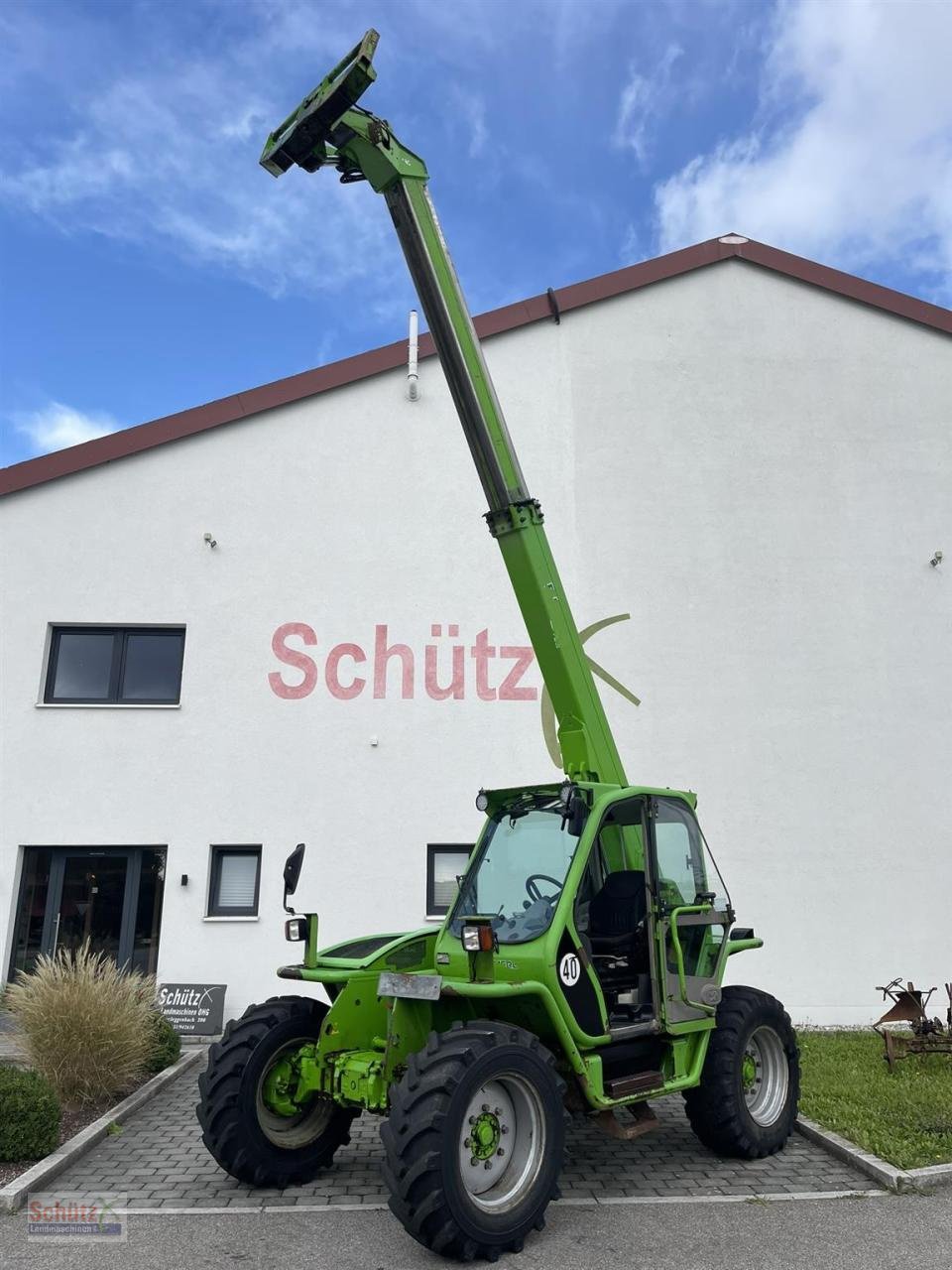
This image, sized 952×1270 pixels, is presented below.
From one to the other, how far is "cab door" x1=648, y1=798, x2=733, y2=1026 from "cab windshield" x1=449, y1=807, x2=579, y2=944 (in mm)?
649

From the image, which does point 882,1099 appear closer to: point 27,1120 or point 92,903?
point 27,1120

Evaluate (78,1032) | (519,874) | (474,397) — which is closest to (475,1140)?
(519,874)

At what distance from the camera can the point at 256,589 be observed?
1207 cm

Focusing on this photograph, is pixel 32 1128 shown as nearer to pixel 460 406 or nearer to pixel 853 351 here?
pixel 460 406

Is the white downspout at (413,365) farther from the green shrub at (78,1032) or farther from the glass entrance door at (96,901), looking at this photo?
the green shrub at (78,1032)

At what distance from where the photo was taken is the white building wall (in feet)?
37.6

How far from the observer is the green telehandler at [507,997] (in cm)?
458

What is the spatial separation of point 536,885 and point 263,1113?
1975mm

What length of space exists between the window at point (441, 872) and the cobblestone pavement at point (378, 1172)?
4576 mm

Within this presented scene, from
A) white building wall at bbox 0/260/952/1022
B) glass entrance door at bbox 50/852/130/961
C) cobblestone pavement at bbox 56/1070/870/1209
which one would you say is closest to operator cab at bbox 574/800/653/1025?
cobblestone pavement at bbox 56/1070/870/1209

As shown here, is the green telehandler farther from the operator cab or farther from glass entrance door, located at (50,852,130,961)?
glass entrance door, located at (50,852,130,961)

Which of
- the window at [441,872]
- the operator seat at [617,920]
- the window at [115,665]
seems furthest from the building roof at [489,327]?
the operator seat at [617,920]

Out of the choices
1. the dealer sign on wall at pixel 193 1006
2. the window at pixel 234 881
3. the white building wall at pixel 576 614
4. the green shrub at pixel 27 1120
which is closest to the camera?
the green shrub at pixel 27 1120

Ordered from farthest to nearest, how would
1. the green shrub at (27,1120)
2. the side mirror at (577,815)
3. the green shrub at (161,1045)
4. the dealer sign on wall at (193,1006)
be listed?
1. the dealer sign on wall at (193,1006)
2. the green shrub at (161,1045)
3. the green shrub at (27,1120)
4. the side mirror at (577,815)
